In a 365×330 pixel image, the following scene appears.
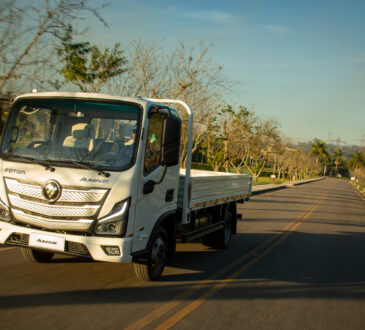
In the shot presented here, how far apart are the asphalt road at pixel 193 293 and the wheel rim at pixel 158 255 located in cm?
17

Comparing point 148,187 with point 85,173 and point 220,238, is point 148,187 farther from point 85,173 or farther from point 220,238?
point 220,238

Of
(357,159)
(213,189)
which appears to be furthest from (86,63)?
(357,159)

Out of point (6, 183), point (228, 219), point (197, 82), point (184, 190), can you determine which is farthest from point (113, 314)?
point (197, 82)

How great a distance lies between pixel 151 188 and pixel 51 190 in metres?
1.18

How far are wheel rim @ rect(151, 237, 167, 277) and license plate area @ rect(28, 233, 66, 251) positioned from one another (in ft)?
4.08

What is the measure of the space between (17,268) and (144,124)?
273cm

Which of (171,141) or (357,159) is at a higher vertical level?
(357,159)

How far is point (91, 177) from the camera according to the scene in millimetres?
4945

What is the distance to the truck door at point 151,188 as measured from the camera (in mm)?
5211

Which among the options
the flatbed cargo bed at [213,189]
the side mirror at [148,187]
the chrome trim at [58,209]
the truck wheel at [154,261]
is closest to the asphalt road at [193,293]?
the truck wheel at [154,261]

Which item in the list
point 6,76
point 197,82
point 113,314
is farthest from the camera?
point 197,82

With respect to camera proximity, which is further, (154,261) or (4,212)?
(154,261)

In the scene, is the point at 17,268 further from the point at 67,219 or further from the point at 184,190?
the point at 184,190

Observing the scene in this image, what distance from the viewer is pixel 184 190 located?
6602mm
